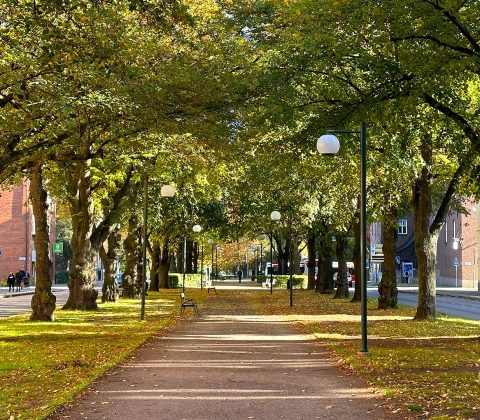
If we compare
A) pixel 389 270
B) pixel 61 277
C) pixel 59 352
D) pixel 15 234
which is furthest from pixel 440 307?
pixel 61 277

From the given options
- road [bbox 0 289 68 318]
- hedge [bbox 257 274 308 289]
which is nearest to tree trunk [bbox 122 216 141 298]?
road [bbox 0 289 68 318]

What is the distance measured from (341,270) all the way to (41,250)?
72.0 ft

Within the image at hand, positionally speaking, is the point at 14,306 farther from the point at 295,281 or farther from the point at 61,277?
the point at 61,277

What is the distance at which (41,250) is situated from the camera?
76.2 ft

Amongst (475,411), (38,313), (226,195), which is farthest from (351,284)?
(475,411)

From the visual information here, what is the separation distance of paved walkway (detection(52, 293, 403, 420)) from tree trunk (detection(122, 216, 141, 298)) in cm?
2426

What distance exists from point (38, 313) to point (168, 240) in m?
29.9

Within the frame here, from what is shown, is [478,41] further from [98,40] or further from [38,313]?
[38,313]

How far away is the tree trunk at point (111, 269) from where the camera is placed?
35938 mm

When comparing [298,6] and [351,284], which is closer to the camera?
[298,6]

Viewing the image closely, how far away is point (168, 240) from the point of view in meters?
53.6

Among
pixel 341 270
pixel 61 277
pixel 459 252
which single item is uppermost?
pixel 459 252

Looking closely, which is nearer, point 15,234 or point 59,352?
point 59,352

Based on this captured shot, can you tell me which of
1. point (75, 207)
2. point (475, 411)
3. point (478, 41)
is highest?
point (478, 41)
